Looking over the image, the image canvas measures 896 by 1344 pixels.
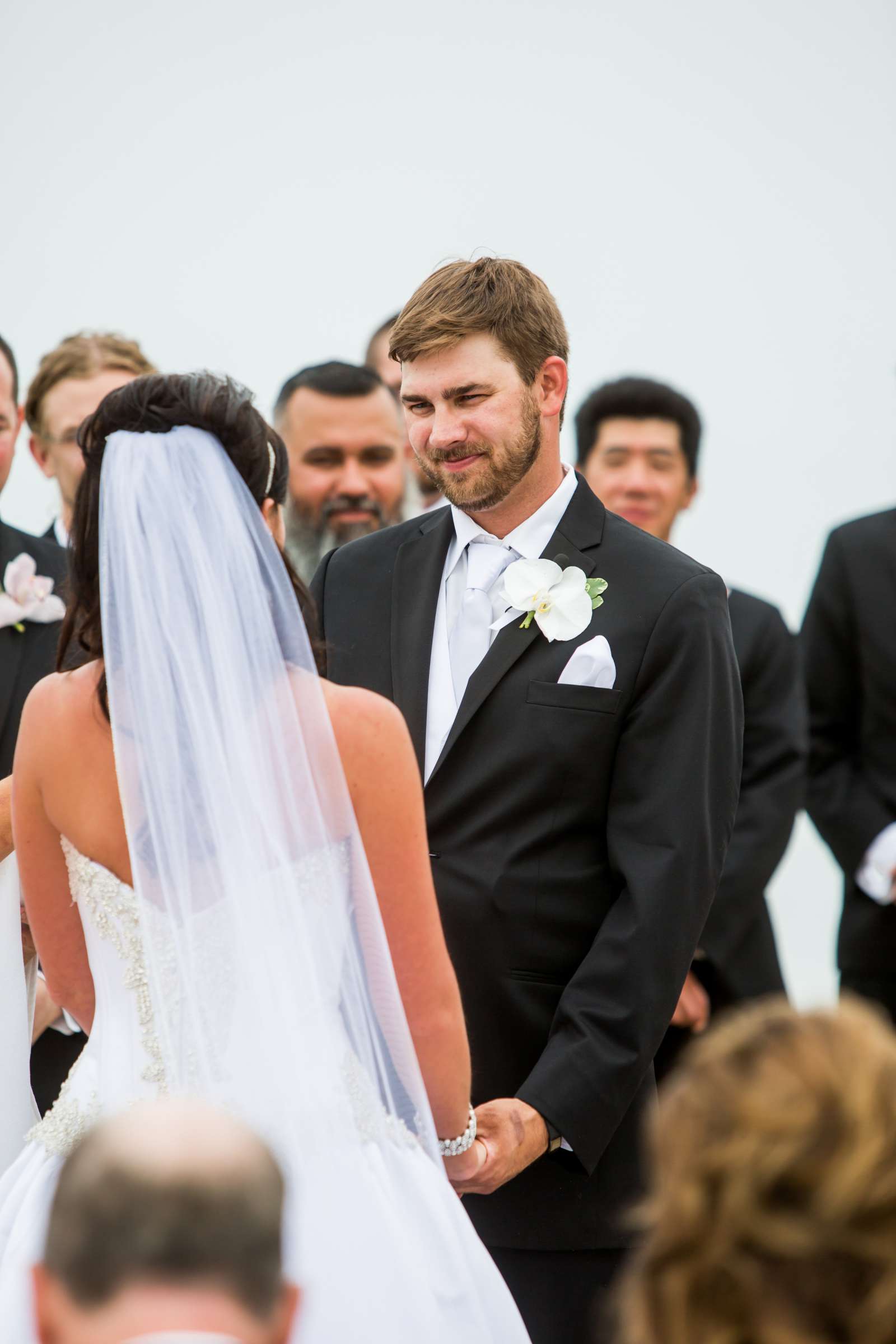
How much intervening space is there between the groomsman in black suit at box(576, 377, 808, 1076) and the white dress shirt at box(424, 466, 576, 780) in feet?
4.90

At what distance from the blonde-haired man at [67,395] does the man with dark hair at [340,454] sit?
701mm

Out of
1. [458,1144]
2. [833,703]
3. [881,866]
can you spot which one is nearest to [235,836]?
[458,1144]

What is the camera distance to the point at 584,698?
2.68 m

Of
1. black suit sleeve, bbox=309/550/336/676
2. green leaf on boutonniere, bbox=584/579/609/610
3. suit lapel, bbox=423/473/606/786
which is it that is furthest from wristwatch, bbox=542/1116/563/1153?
black suit sleeve, bbox=309/550/336/676

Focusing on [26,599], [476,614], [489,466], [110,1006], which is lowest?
[110,1006]

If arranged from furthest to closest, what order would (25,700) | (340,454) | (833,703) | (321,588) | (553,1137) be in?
(340,454) → (833,703) → (25,700) → (321,588) → (553,1137)

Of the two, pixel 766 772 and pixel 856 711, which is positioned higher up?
pixel 856 711

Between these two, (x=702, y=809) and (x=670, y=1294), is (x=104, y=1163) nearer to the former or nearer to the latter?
(x=670, y=1294)

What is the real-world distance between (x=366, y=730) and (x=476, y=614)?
815 millimetres

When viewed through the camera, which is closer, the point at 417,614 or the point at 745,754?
the point at 417,614

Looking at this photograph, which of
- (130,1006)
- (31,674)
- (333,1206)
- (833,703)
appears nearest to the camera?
(333,1206)

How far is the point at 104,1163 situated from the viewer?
1.19 m

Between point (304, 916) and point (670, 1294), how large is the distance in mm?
945

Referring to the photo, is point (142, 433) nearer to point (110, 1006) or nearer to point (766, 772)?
point (110, 1006)
